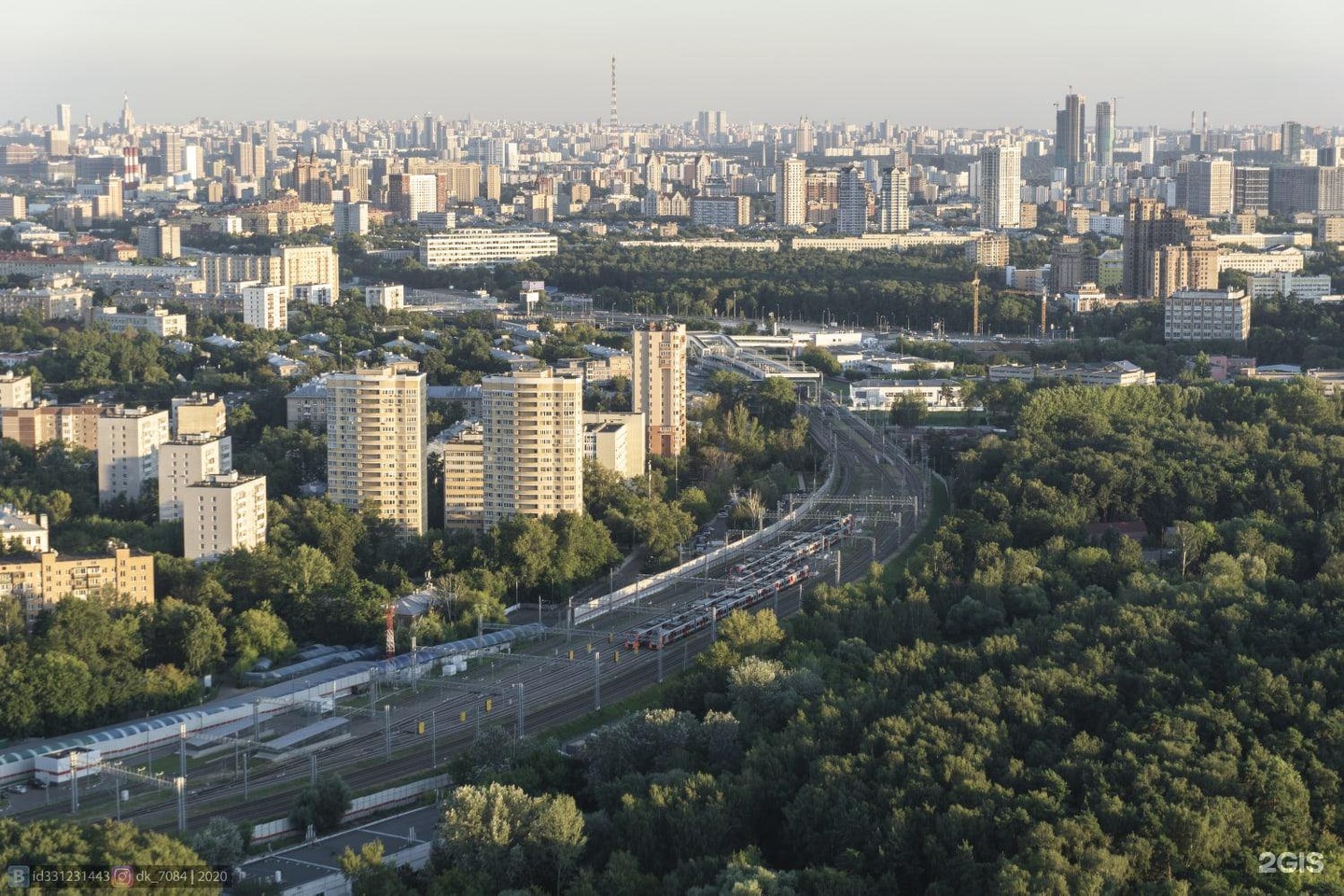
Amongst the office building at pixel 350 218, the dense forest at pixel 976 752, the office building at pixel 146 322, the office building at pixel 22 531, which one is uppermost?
the office building at pixel 350 218

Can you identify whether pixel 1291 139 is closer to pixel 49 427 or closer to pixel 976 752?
pixel 49 427

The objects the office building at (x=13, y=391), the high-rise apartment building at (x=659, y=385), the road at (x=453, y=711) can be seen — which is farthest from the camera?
the office building at (x=13, y=391)

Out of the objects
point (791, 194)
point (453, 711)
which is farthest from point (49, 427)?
point (791, 194)

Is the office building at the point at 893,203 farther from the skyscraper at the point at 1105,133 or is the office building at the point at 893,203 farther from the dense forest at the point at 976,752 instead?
the dense forest at the point at 976,752

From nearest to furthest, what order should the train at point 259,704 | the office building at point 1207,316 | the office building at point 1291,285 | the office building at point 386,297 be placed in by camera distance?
the train at point 259,704, the office building at point 1207,316, the office building at point 386,297, the office building at point 1291,285

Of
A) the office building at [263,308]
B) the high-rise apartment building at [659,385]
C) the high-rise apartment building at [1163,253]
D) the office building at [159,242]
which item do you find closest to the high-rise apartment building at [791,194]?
the office building at [159,242]

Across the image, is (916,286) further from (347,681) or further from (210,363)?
(347,681)

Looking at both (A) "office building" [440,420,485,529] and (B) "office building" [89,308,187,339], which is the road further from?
(B) "office building" [89,308,187,339]

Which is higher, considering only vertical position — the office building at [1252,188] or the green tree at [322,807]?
the office building at [1252,188]
